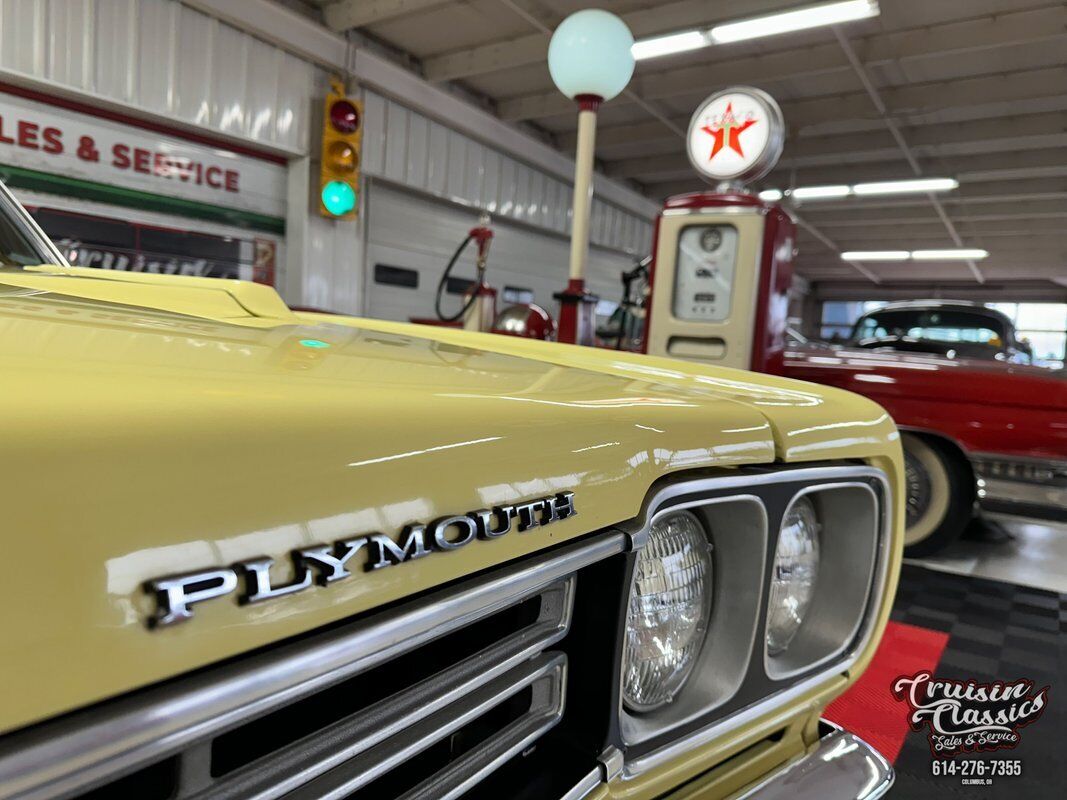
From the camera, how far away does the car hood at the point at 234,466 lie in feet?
0.99

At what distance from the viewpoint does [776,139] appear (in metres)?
3.70

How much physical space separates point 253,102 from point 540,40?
2.73 m

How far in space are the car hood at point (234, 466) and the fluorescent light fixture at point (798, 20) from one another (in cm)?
633

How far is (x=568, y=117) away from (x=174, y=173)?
501 centimetres

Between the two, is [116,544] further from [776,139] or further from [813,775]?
[776,139]

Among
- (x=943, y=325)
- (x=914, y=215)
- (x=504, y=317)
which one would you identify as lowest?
(x=504, y=317)

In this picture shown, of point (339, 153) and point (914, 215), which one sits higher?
point (914, 215)

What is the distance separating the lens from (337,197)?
22.3 feet

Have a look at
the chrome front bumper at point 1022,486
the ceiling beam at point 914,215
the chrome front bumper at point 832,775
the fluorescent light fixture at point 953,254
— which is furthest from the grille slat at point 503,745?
the fluorescent light fixture at point 953,254

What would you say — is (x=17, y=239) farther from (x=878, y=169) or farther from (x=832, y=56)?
(x=878, y=169)

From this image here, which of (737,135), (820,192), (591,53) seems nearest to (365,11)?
(591,53)

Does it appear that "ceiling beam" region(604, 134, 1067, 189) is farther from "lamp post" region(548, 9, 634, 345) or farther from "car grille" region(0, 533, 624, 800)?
"car grille" region(0, 533, 624, 800)

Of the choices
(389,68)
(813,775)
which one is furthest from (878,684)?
(389,68)

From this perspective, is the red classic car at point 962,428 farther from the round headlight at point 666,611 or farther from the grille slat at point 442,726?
the grille slat at point 442,726
